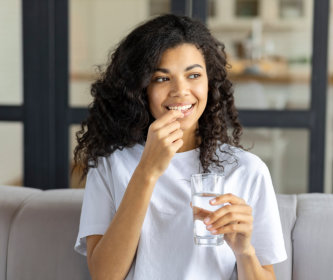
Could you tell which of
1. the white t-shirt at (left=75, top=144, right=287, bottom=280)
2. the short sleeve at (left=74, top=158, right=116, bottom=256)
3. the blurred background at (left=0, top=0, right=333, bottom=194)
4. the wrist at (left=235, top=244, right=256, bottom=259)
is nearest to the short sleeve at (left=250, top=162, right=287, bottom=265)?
the white t-shirt at (left=75, top=144, right=287, bottom=280)

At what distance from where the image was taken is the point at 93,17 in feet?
8.91

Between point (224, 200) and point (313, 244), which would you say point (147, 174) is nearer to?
point (224, 200)

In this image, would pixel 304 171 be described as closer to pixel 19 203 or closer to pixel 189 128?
pixel 189 128

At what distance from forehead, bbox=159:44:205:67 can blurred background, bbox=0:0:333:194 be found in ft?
3.31

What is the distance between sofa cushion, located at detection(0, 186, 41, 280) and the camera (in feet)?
6.03

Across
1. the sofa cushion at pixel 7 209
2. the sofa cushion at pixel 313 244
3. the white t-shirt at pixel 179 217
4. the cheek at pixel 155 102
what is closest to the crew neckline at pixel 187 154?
the white t-shirt at pixel 179 217

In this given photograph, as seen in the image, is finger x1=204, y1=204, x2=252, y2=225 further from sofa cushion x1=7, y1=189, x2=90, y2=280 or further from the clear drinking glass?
sofa cushion x1=7, y1=189, x2=90, y2=280

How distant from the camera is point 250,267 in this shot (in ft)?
4.61

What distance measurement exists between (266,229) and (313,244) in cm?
23

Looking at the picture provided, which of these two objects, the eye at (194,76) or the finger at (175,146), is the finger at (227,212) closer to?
the finger at (175,146)

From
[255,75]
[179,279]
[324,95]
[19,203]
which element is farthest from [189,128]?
[255,75]

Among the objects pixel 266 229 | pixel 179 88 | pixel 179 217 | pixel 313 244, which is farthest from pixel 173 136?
pixel 313 244

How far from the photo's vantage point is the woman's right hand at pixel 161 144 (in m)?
1.36

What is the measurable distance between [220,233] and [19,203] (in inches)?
35.1
